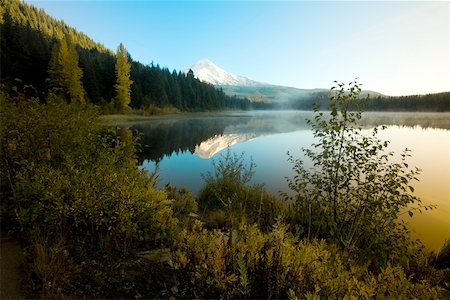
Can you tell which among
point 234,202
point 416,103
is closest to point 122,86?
point 234,202

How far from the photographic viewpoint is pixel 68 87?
43344 millimetres

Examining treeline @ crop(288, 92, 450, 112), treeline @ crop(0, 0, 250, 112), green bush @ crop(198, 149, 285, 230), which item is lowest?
green bush @ crop(198, 149, 285, 230)

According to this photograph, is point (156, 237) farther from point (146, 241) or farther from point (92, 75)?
point (92, 75)

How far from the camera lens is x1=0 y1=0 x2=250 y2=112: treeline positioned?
148ft

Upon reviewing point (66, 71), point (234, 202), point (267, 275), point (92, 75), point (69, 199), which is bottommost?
point (234, 202)

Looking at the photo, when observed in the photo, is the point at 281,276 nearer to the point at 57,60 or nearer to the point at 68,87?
the point at 68,87

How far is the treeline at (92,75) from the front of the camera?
45062mm

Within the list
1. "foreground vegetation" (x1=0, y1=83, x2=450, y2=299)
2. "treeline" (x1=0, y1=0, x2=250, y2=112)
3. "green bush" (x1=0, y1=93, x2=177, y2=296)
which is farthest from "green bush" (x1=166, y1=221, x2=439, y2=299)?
"treeline" (x1=0, y1=0, x2=250, y2=112)

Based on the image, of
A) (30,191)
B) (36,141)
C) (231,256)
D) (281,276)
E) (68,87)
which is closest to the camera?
(281,276)

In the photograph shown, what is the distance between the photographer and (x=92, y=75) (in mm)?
54469

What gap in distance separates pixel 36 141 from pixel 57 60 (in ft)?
156

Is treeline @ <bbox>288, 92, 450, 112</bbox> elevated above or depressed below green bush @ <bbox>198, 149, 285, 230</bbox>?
above

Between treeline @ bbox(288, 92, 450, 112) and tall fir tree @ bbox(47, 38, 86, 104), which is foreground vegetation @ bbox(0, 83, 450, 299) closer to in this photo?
tall fir tree @ bbox(47, 38, 86, 104)

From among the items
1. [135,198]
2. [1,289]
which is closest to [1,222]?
[1,289]
